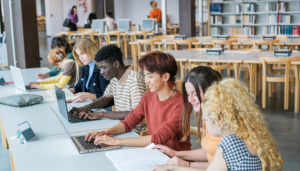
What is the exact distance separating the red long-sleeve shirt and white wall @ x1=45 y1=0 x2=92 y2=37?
15.2 m

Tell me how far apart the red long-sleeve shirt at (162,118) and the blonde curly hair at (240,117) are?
0.62m

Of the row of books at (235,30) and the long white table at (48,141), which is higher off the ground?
the row of books at (235,30)

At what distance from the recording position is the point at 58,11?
54.5ft

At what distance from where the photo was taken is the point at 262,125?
3.89ft

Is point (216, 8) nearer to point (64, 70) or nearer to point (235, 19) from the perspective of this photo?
point (235, 19)

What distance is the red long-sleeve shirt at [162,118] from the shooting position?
69.4 inches

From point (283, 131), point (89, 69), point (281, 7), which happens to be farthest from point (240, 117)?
point (281, 7)

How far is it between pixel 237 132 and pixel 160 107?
80 centimetres

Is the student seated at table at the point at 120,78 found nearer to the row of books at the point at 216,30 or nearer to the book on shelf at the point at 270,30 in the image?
the book on shelf at the point at 270,30

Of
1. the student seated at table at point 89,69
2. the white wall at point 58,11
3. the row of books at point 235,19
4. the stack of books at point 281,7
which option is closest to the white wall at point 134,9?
the white wall at point 58,11

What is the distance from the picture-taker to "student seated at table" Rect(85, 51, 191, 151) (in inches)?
69.0

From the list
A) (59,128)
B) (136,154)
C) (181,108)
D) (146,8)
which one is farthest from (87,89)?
(146,8)

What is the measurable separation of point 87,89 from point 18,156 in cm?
160

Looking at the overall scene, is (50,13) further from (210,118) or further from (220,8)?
(210,118)
